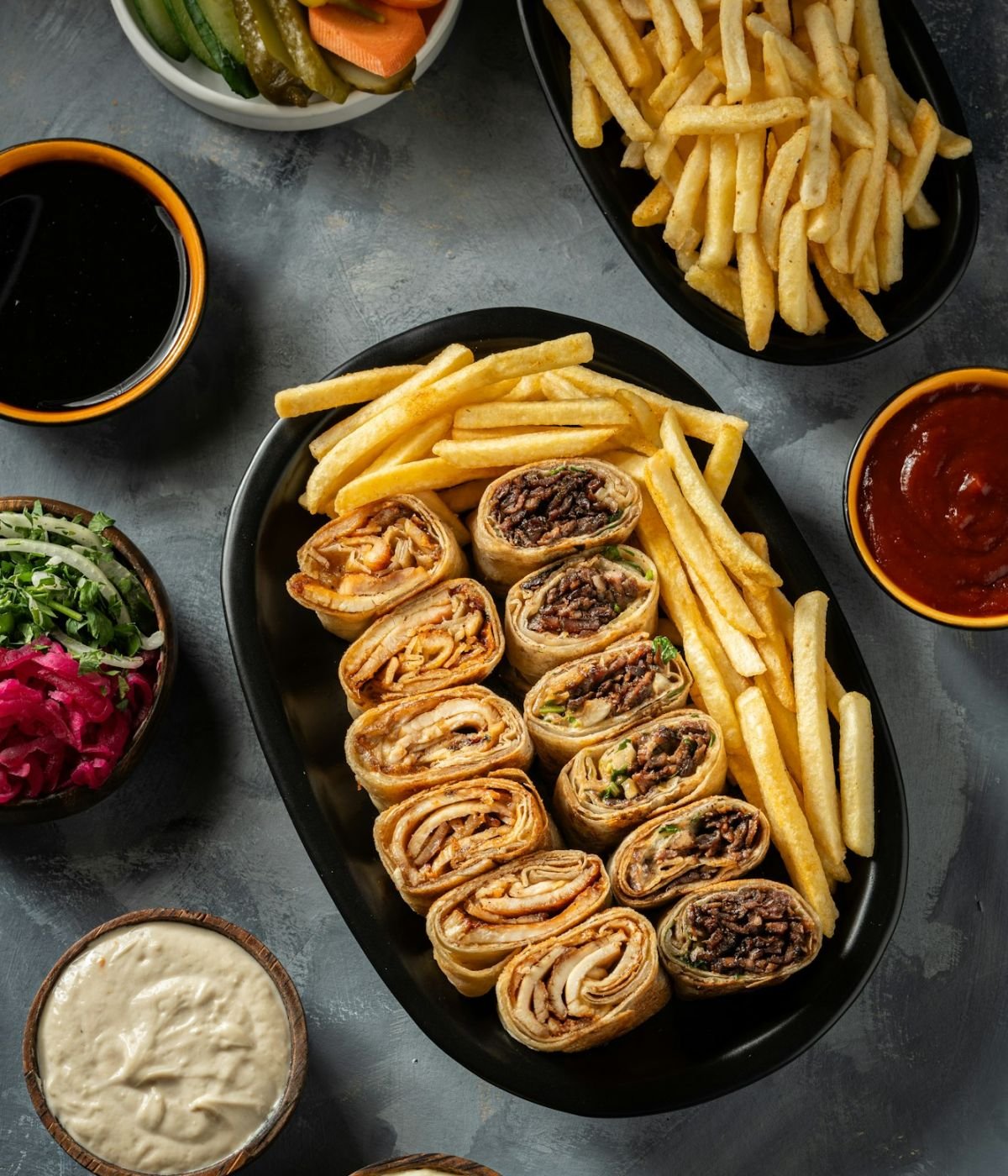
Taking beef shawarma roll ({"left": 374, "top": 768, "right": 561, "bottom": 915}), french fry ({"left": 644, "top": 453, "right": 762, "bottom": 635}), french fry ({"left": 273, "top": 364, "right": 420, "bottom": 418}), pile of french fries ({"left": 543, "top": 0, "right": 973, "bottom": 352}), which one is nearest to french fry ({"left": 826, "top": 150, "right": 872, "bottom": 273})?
pile of french fries ({"left": 543, "top": 0, "right": 973, "bottom": 352})

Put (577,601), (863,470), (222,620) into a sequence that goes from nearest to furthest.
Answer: (577,601)
(863,470)
(222,620)

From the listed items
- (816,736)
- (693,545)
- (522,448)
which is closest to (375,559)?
(522,448)

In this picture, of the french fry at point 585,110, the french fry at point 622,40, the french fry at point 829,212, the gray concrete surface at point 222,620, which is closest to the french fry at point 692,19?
the french fry at point 622,40

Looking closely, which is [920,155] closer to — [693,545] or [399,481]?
[693,545]

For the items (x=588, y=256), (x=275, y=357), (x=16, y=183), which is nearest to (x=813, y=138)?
(x=588, y=256)

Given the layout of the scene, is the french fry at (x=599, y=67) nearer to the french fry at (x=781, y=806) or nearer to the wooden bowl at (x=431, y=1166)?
the french fry at (x=781, y=806)

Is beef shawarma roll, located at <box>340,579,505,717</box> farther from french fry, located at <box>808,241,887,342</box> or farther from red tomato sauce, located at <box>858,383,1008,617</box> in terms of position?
french fry, located at <box>808,241,887,342</box>
